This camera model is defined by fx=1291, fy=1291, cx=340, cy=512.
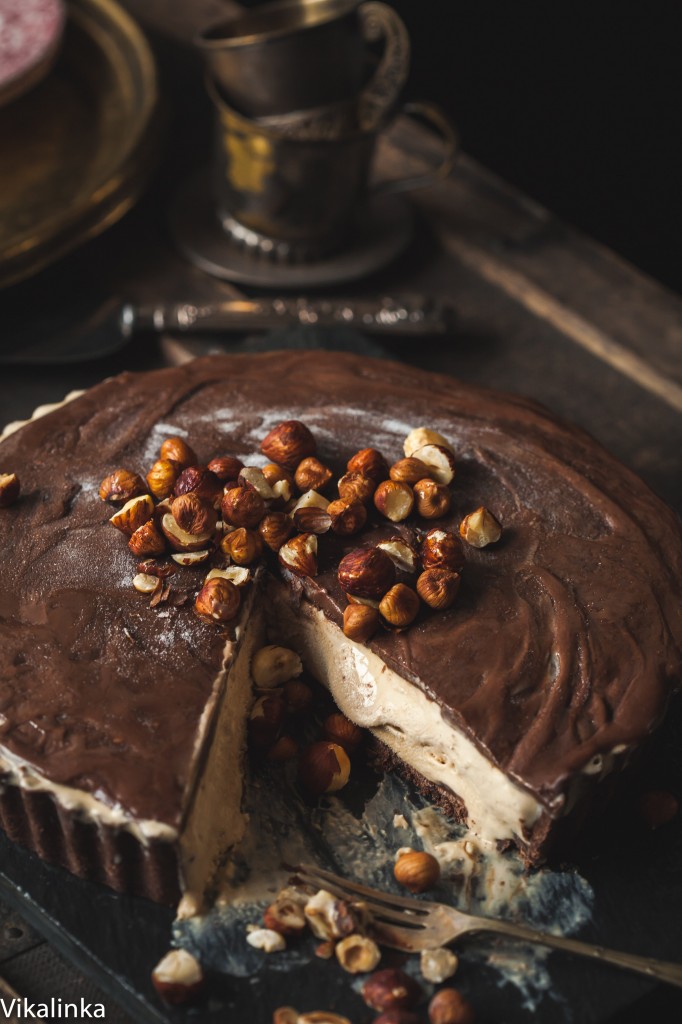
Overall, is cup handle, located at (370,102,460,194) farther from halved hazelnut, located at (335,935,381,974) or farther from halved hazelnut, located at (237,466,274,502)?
halved hazelnut, located at (335,935,381,974)

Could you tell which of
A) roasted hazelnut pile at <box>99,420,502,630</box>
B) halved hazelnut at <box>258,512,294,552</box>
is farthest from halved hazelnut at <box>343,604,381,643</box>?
halved hazelnut at <box>258,512,294,552</box>

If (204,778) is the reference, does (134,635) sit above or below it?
above

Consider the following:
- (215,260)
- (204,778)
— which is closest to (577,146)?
(215,260)

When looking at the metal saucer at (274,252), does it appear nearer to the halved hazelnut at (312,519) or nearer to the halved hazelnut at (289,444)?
the halved hazelnut at (289,444)

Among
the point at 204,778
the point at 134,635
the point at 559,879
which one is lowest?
the point at 559,879

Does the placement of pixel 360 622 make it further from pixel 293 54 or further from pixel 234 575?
pixel 293 54

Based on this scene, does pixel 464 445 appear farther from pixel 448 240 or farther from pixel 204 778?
pixel 448 240

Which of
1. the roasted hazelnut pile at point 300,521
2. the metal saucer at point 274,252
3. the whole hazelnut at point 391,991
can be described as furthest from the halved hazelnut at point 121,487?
the metal saucer at point 274,252
